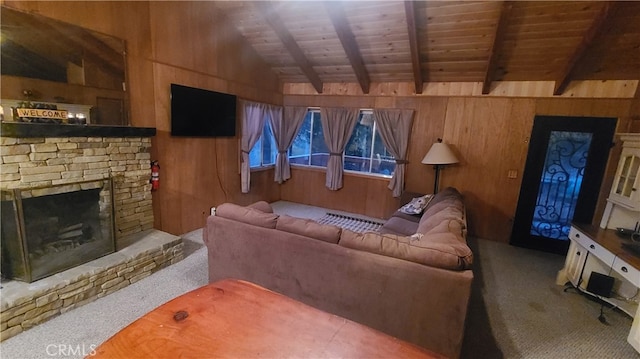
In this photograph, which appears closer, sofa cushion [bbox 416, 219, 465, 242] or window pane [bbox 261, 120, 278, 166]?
sofa cushion [bbox 416, 219, 465, 242]

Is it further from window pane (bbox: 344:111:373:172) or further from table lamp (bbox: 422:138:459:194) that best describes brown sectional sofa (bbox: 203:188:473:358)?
window pane (bbox: 344:111:373:172)

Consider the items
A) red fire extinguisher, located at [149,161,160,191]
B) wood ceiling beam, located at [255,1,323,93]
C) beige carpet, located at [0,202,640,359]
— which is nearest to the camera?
beige carpet, located at [0,202,640,359]

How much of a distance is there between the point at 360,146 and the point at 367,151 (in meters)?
0.16

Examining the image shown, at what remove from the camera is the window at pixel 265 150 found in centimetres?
524

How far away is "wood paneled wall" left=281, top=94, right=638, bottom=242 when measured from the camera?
3.82m

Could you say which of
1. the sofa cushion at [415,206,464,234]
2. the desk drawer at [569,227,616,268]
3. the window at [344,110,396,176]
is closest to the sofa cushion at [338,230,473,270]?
the sofa cushion at [415,206,464,234]

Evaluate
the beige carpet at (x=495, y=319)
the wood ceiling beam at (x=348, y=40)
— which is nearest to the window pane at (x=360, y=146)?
the wood ceiling beam at (x=348, y=40)

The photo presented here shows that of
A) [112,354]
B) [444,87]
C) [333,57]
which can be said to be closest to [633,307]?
[444,87]

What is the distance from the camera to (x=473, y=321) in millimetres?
2412

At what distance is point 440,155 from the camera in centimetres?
420

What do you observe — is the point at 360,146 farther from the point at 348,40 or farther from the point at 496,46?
the point at 496,46

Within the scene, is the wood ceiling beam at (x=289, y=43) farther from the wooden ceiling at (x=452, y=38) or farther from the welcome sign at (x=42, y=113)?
the welcome sign at (x=42, y=113)

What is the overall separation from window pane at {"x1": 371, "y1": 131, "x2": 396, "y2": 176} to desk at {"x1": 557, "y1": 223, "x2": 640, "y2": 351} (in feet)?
8.58

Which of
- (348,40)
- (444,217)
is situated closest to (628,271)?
(444,217)
